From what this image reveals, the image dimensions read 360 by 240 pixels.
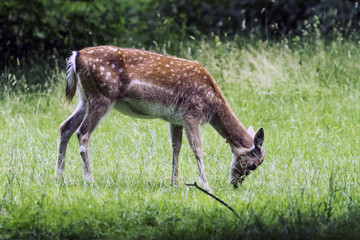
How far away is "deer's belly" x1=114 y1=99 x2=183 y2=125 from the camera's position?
6.60 m

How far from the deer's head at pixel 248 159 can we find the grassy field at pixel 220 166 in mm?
133

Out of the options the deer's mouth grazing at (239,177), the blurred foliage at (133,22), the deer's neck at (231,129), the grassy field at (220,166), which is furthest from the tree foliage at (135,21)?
the deer's mouth grazing at (239,177)

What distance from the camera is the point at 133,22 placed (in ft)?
43.2

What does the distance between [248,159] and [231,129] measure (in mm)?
Result: 393

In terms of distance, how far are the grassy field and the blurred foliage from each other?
0.73 metres

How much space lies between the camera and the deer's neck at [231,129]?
6867mm

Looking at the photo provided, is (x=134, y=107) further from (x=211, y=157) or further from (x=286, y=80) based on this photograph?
(x=286, y=80)

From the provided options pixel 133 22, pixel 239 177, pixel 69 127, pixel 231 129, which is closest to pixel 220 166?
pixel 231 129

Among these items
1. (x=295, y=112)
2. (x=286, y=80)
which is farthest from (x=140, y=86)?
(x=286, y=80)

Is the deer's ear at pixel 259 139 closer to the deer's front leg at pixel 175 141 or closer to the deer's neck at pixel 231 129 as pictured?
the deer's neck at pixel 231 129

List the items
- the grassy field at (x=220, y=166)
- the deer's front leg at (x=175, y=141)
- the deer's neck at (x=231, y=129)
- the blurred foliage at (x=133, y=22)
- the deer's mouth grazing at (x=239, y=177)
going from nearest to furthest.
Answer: the grassy field at (x=220, y=166) < the deer's mouth grazing at (x=239, y=177) < the deer's neck at (x=231, y=129) < the deer's front leg at (x=175, y=141) < the blurred foliage at (x=133, y=22)

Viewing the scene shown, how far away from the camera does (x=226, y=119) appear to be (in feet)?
22.6

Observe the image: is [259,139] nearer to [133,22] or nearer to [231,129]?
[231,129]

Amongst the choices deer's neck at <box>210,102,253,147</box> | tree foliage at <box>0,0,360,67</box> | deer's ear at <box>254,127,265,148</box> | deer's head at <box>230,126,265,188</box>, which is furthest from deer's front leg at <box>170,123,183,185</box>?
tree foliage at <box>0,0,360,67</box>
